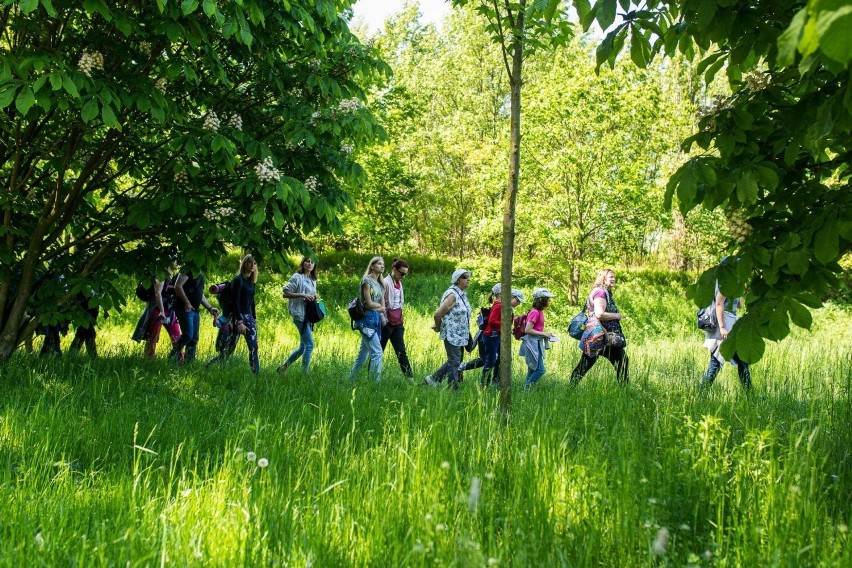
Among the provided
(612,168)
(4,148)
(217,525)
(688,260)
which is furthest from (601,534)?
(688,260)

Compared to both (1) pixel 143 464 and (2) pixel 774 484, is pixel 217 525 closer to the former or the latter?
(1) pixel 143 464

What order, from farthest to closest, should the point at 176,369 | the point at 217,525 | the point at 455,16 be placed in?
1. the point at 455,16
2. the point at 176,369
3. the point at 217,525

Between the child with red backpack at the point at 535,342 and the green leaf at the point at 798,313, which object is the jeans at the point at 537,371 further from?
the green leaf at the point at 798,313

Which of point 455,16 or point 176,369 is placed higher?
point 455,16

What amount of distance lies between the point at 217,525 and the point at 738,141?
296cm

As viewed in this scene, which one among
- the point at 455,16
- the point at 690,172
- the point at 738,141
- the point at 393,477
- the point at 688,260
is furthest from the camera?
the point at 455,16

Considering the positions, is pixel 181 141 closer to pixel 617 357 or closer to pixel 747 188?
pixel 747 188

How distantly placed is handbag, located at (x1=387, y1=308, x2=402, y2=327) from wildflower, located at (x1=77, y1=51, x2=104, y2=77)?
194 inches

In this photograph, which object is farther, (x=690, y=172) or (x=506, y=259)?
(x=506, y=259)

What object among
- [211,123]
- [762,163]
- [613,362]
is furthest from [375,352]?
[762,163]

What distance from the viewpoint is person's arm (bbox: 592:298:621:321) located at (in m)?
8.03

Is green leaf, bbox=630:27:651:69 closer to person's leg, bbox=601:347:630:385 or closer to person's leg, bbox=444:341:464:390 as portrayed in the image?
person's leg, bbox=601:347:630:385

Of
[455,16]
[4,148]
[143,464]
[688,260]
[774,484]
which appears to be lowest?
[143,464]

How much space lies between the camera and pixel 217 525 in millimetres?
2723
